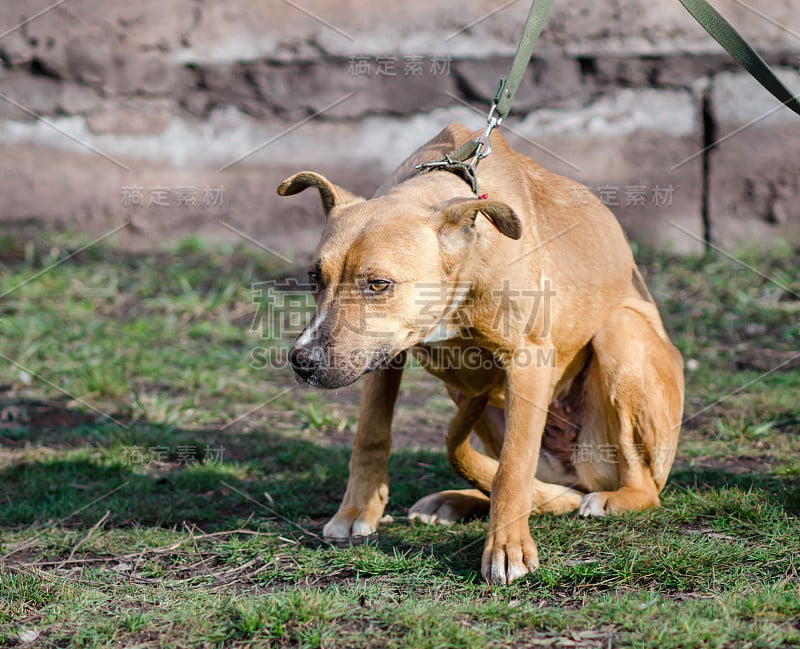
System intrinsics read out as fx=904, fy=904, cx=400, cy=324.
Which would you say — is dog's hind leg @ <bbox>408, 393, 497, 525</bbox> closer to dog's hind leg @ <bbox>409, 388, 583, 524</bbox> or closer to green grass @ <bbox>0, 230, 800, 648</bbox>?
dog's hind leg @ <bbox>409, 388, 583, 524</bbox>

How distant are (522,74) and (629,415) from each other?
1603 mm

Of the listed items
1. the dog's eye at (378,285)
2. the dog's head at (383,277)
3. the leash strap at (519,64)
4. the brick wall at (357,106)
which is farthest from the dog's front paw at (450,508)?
the brick wall at (357,106)

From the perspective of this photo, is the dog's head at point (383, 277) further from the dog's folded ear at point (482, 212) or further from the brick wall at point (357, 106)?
the brick wall at point (357, 106)

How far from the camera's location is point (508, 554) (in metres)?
3.43

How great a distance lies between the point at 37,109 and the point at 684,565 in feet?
25.0

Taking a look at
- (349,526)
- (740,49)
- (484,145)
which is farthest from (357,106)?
(349,526)

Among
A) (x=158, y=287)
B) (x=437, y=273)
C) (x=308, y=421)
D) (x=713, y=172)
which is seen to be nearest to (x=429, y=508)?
(x=437, y=273)

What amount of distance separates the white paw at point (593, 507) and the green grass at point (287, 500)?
0.10 meters

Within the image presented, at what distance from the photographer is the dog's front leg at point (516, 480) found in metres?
3.43

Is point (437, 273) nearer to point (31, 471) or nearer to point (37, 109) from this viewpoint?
point (31, 471)

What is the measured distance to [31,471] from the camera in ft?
16.1

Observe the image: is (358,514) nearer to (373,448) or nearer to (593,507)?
(373,448)

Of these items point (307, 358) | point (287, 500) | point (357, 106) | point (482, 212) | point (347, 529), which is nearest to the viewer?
point (307, 358)

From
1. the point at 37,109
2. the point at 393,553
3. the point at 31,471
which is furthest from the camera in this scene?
the point at 37,109
